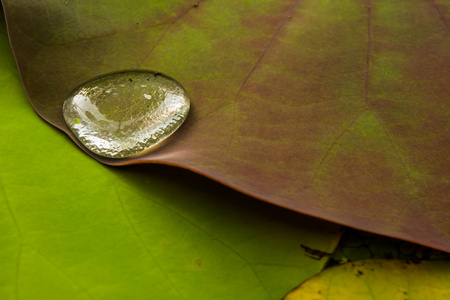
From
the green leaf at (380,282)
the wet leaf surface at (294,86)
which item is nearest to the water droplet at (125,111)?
the wet leaf surface at (294,86)

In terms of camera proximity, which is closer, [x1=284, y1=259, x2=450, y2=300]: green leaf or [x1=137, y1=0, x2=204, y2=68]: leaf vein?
[x1=284, y1=259, x2=450, y2=300]: green leaf

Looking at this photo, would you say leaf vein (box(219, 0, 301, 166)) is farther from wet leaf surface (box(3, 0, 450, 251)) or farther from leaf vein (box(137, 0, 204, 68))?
leaf vein (box(137, 0, 204, 68))

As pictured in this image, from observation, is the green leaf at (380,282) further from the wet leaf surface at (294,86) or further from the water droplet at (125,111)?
the water droplet at (125,111)

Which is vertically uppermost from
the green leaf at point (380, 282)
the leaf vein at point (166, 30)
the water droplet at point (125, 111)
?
the leaf vein at point (166, 30)

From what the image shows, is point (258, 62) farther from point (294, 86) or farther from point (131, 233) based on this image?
point (131, 233)

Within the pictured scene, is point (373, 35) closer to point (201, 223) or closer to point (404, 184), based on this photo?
point (404, 184)

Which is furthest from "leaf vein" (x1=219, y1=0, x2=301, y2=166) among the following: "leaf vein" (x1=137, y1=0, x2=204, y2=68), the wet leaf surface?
"leaf vein" (x1=137, y1=0, x2=204, y2=68)
